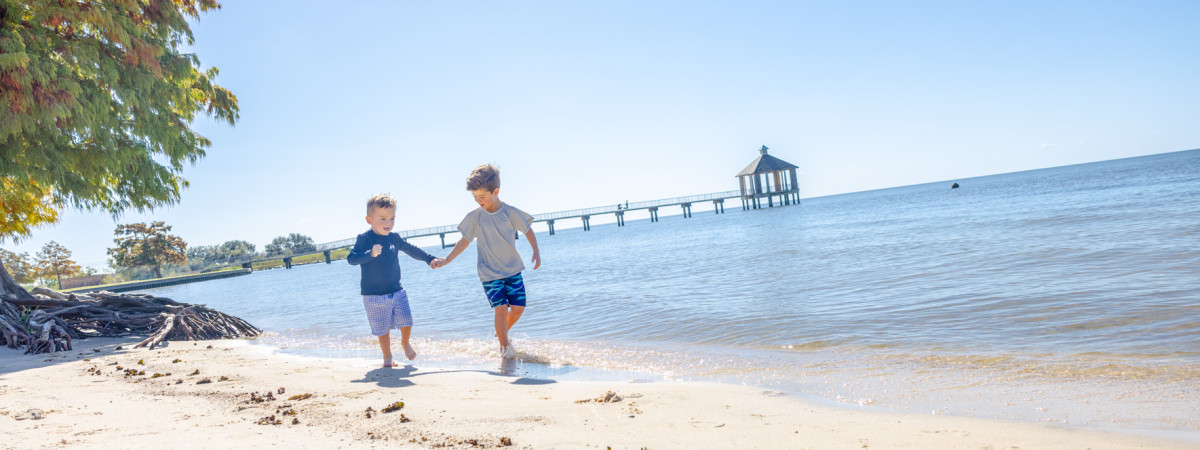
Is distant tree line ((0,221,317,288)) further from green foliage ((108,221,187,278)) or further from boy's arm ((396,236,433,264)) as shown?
boy's arm ((396,236,433,264))

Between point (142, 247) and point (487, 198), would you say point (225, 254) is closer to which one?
point (142, 247)

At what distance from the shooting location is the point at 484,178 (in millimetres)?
4898

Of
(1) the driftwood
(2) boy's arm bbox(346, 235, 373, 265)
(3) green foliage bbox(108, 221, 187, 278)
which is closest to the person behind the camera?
(2) boy's arm bbox(346, 235, 373, 265)

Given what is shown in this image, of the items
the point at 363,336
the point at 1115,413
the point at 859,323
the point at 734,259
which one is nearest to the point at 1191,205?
the point at 734,259

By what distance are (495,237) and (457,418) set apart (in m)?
2.19

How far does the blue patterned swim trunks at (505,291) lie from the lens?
5152 millimetres

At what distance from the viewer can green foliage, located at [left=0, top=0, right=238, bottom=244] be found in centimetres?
760

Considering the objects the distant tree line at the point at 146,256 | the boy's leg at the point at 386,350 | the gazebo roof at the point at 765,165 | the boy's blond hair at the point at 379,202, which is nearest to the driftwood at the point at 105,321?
the boy's leg at the point at 386,350

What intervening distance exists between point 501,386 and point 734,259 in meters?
13.0

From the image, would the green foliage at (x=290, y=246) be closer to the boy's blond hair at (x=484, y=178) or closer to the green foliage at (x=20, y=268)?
the green foliage at (x=20, y=268)

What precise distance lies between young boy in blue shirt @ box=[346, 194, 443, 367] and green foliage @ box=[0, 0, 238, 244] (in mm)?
5518

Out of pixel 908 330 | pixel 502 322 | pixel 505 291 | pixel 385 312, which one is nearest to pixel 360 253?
pixel 385 312

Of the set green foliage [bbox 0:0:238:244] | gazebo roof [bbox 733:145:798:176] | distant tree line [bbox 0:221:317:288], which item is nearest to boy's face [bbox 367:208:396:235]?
green foliage [bbox 0:0:238:244]

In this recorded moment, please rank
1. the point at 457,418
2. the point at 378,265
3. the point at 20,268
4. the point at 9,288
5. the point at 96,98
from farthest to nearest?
the point at 20,268 < the point at 9,288 < the point at 96,98 < the point at 378,265 < the point at 457,418
